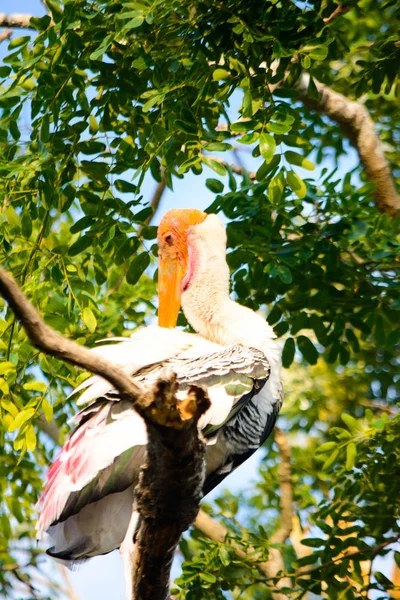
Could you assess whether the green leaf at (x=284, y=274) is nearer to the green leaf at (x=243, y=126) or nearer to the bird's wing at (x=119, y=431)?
the green leaf at (x=243, y=126)

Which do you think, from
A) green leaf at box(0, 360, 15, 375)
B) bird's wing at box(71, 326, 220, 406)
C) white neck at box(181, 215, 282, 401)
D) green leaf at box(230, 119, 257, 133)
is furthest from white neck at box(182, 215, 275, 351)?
green leaf at box(0, 360, 15, 375)

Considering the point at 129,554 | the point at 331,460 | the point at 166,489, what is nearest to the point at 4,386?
the point at 129,554

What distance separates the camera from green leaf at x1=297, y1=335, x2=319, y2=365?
4.82 m

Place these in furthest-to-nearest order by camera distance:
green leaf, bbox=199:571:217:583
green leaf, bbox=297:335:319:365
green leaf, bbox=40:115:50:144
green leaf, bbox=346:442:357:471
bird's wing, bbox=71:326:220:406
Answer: green leaf, bbox=297:335:319:365, green leaf, bbox=346:442:357:471, green leaf, bbox=199:571:217:583, green leaf, bbox=40:115:50:144, bird's wing, bbox=71:326:220:406

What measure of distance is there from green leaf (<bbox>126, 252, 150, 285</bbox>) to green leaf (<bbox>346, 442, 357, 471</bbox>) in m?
1.28

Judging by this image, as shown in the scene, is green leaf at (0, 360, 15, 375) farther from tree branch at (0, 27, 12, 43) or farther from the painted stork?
tree branch at (0, 27, 12, 43)

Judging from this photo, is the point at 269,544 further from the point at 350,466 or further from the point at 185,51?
the point at 185,51

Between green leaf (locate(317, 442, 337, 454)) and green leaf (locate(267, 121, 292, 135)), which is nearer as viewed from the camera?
green leaf (locate(267, 121, 292, 135))

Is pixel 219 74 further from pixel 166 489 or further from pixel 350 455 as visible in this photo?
pixel 166 489

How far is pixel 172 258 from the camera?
4.23 m

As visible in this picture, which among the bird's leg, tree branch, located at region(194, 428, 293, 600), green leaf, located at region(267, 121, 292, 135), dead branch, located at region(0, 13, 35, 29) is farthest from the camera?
dead branch, located at region(0, 13, 35, 29)

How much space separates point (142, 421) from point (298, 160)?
142cm

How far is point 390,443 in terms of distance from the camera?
4422 mm

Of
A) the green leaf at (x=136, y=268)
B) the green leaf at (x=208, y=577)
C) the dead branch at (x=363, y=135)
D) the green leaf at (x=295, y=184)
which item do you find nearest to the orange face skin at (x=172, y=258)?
the green leaf at (x=136, y=268)
